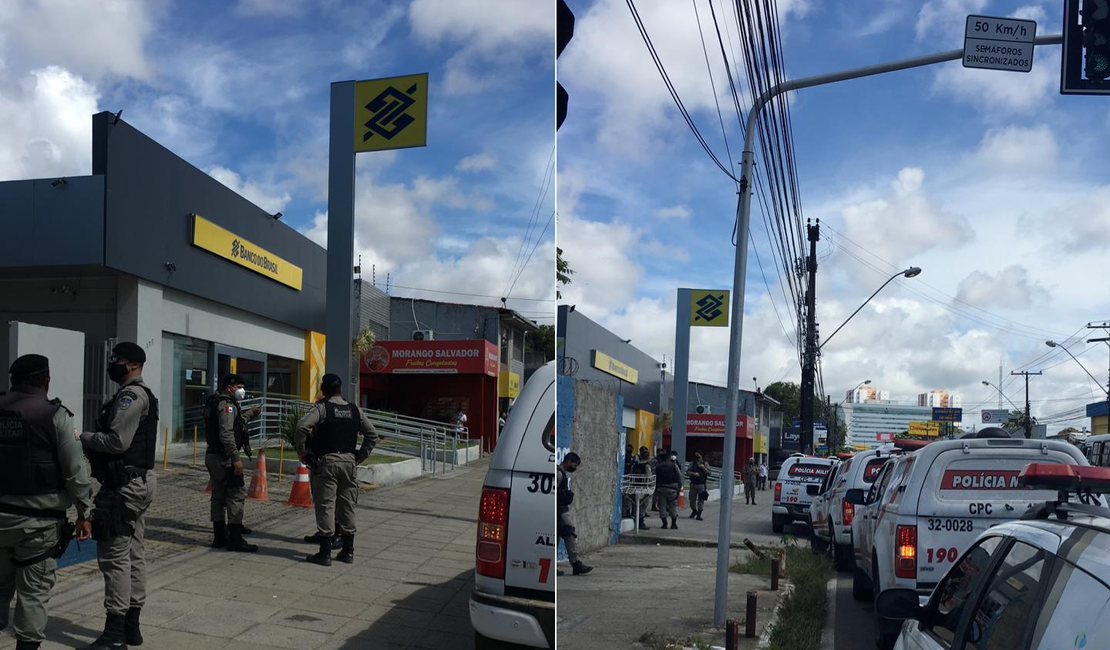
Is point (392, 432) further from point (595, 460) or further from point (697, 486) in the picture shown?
point (595, 460)

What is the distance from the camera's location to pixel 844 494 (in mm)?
13164

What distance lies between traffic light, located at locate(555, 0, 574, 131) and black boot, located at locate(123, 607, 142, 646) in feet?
13.6

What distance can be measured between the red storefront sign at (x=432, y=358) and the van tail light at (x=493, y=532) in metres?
26.8

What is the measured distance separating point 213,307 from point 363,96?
12699 mm

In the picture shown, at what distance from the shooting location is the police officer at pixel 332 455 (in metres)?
9.60

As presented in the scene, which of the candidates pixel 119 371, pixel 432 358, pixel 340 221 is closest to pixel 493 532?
pixel 119 371

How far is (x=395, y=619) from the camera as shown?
24.8ft

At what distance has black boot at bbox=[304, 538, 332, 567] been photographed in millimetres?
9328

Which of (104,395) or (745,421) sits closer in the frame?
(104,395)

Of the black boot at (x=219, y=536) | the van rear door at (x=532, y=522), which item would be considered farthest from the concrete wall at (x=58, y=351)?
the van rear door at (x=532, y=522)

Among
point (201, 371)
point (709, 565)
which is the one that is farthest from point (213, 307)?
point (709, 565)

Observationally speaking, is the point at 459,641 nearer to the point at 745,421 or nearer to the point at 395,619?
the point at 395,619

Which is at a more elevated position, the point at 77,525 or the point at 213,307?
the point at 213,307

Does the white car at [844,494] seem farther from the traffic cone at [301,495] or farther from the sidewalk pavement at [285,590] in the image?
the traffic cone at [301,495]
